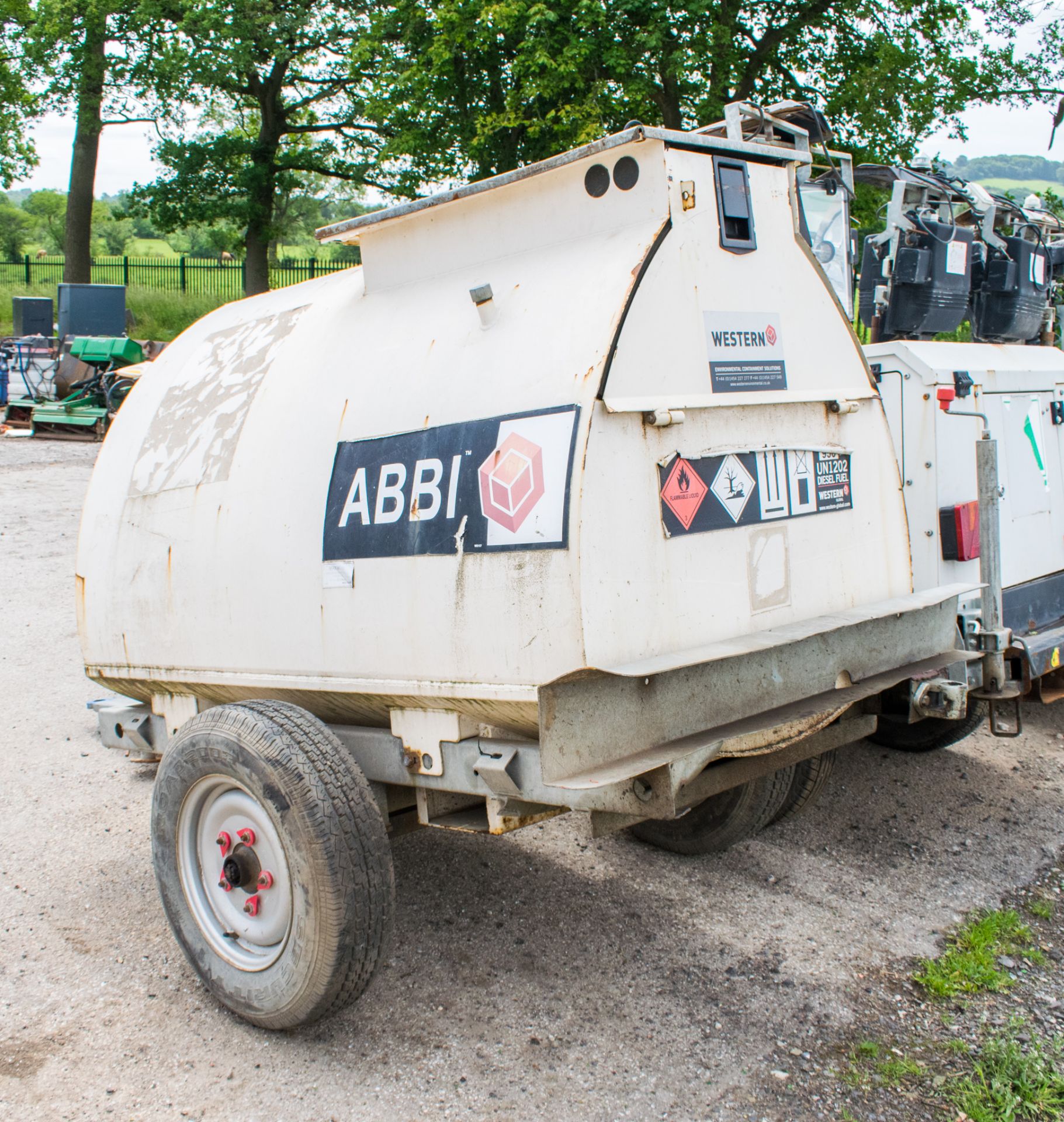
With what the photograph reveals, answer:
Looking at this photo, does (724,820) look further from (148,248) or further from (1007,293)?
(148,248)

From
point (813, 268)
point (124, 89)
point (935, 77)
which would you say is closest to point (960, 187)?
point (813, 268)

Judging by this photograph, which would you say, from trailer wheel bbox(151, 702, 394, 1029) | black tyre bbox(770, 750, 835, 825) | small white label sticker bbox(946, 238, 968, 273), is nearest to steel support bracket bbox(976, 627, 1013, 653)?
black tyre bbox(770, 750, 835, 825)

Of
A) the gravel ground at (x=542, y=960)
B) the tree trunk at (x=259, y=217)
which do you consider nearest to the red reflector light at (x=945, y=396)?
the gravel ground at (x=542, y=960)

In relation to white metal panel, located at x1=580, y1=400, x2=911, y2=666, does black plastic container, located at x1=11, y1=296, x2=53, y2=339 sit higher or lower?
higher

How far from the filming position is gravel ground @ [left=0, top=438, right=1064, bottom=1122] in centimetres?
315

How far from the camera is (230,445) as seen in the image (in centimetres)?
396

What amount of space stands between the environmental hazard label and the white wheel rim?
1.52m

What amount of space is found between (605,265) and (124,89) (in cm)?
2824

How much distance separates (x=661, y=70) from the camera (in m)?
20.2

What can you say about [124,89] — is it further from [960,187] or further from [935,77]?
[960,187]

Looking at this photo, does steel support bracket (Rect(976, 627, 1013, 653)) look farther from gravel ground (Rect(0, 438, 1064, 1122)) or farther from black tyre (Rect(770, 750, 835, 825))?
gravel ground (Rect(0, 438, 1064, 1122))

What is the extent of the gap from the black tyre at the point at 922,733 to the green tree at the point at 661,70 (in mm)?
15100

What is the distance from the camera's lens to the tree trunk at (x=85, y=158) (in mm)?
26609

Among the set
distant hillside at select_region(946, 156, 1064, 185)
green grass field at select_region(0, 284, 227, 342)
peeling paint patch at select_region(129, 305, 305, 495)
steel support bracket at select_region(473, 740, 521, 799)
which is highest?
distant hillside at select_region(946, 156, 1064, 185)
